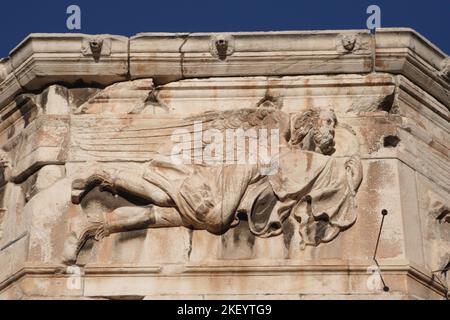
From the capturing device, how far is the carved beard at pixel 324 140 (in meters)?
12.1

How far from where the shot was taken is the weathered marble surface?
11641 millimetres

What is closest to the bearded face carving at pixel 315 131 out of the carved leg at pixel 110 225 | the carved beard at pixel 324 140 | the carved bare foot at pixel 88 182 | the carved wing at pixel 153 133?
the carved beard at pixel 324 140

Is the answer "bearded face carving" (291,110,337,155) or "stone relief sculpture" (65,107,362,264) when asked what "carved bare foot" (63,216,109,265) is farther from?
"bearded face carving" (291,110,337,155)

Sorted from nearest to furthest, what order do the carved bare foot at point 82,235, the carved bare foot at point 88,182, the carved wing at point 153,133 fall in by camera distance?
the carved bare foot at point 82,235
the carved bare foot at point 88,182
the carved wing at point 153,133

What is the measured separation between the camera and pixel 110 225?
39.1 ft

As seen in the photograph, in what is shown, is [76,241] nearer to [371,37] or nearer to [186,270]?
[186,270]

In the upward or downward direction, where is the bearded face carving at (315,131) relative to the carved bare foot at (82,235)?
upward

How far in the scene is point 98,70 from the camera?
12.6m

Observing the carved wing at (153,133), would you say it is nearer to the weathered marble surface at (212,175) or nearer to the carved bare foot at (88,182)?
the weathered marble surface at (212,175)

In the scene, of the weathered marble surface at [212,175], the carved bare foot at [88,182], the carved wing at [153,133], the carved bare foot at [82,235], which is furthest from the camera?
the carved wing at [153,133]

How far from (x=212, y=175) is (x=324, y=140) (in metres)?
1.03

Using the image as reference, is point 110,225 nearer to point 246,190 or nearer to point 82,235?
point 82,235

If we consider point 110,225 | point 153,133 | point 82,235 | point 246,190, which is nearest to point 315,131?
point 246,190

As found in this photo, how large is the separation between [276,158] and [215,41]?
121 cm
